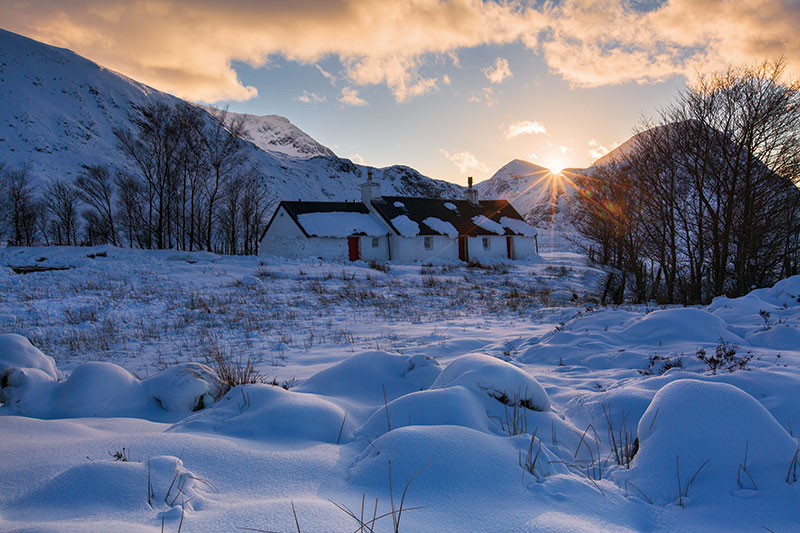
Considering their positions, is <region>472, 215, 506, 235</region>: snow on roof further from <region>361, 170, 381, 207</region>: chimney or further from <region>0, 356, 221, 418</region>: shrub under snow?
<region>0, 356, 221, 418</region>: shrub under snow

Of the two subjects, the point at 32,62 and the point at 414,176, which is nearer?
the point at 32,62

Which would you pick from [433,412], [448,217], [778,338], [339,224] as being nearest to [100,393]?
[433,412]

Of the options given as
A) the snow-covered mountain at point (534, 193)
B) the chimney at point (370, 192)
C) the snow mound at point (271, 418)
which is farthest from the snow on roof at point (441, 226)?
the snow-covered mountain at point (534, 193)

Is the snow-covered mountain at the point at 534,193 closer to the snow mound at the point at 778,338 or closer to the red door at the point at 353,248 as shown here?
the red door at the point at 353,248

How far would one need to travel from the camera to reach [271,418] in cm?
279

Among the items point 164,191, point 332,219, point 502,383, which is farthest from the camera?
point 164,191

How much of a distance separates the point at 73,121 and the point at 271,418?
102905mm

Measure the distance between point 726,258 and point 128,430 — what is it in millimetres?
14851

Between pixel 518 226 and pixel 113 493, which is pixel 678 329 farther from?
pixel 518 226

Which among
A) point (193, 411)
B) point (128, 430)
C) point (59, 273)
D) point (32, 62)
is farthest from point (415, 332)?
→ point (32, 62)

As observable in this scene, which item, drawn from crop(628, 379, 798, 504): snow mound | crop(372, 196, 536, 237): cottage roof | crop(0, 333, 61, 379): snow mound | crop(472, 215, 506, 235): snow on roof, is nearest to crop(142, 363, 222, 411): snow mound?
crop(0, 333, 61, 379): snow mound

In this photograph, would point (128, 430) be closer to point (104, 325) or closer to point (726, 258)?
point (104, 325)

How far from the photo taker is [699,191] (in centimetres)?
1191

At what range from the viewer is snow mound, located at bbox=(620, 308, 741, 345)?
5.57m
